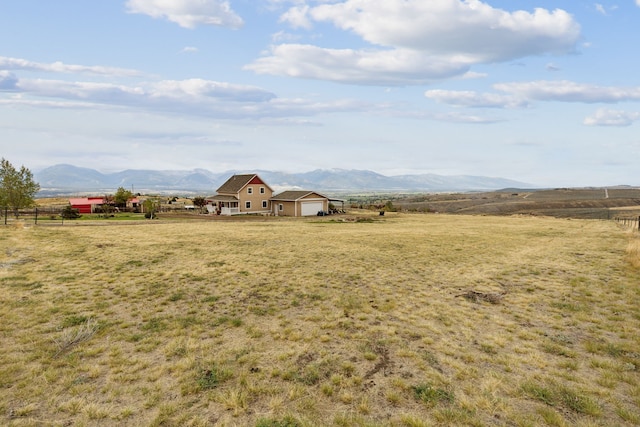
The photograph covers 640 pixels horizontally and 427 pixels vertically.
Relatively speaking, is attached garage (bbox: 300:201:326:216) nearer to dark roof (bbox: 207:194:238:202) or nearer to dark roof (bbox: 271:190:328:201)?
dark roof (bbox: 271:190:328:201)

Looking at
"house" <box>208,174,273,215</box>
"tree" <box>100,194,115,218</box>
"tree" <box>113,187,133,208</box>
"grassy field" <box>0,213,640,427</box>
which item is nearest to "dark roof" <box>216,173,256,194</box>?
"house" <box>208,174,273,215</box>

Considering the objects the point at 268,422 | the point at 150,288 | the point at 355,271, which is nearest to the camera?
the point at 268,422

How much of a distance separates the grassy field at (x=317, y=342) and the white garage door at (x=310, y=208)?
128 feet

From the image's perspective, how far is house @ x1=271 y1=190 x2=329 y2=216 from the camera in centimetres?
5700

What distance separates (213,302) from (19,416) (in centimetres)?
640

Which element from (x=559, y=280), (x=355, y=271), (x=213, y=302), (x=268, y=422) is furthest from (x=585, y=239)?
(x=268, y=422)

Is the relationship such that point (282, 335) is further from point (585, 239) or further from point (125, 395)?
point (585, 239)

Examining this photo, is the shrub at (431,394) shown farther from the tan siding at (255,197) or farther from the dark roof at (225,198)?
the tan siding at (255,197)

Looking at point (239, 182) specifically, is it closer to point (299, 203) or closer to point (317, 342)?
point (299, 203)

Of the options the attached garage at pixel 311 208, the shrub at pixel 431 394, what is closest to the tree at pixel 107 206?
the attached garage at pixel 311 208

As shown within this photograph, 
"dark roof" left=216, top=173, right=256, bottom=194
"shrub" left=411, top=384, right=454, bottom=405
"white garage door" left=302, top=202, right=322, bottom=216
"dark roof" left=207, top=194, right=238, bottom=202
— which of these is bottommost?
"shrub" left=411, top=384, right=454, bottom=405

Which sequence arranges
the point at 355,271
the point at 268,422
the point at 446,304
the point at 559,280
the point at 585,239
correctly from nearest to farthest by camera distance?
the point at 268,422, the point at 446,304, the point at 559,280, the point at 355,271, the point at 585,239

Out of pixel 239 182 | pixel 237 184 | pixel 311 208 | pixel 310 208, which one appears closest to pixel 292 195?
pixel 310 208

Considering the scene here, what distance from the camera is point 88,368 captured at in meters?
7.70
